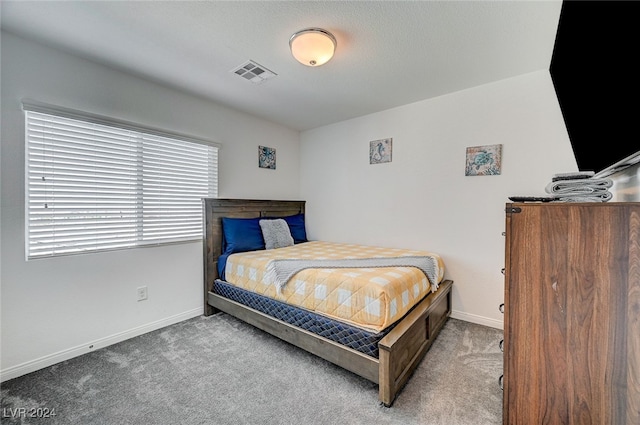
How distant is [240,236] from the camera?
9.70 ft

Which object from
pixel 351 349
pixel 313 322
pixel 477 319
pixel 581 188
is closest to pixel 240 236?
pixel 313 322

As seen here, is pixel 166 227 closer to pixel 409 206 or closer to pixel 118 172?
pixel 118 172

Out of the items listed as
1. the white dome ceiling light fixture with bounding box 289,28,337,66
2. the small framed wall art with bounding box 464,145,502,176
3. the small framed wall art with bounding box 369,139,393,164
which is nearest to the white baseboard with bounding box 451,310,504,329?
the small framed wall art with bounding box 464,145,502,176

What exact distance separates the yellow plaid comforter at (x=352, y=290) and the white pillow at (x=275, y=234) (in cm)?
63

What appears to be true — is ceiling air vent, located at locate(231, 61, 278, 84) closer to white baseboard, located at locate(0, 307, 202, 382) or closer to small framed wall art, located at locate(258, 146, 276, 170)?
small framed wall art, located at locate(258, 146, 276, 170)

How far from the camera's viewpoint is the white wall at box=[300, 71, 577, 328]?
2.35 meters

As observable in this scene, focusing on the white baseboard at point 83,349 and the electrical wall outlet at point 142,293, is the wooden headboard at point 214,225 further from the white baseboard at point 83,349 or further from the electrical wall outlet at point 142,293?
the electrical wall outlet at point 142,293

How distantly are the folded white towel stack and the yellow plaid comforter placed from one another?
103 centimetres

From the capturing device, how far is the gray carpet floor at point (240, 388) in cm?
147

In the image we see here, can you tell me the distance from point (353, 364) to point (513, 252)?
1176 millimetres

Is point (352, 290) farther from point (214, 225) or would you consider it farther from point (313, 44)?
point (214, 225)

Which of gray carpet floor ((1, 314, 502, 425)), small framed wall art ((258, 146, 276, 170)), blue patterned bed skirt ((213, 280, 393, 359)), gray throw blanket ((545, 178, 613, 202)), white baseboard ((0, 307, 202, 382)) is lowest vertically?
gray carpet floor ((1, 314, 502, 425))

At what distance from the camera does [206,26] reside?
1741mm

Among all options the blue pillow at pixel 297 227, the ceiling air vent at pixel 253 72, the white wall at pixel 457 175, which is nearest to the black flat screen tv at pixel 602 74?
Result: the white wall at pixel 457 175
